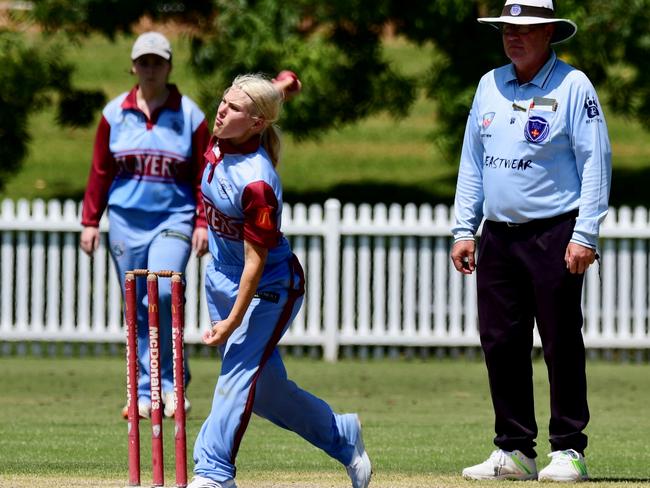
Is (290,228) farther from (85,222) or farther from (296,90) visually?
(296,90)

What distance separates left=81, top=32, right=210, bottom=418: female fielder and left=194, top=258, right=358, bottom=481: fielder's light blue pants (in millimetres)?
2799

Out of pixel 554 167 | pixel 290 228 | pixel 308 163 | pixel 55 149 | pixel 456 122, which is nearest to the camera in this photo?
pixel 554 167

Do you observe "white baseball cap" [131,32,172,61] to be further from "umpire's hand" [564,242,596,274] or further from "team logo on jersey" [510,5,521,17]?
"umpire's hand" [564,242,596,274]

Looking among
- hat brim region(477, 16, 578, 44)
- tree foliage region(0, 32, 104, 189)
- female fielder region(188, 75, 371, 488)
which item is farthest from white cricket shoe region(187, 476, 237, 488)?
tree foliage region(0, 32, 104, 189)

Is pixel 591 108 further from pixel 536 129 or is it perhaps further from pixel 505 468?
pixel 505 468

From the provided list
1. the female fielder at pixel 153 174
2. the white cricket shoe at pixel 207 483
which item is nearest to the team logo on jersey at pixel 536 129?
the white cricket shoe at pixel 207 483

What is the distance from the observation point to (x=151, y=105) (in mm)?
8789

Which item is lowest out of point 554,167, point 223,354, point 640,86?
point 223,354

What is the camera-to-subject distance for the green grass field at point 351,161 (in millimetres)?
18723

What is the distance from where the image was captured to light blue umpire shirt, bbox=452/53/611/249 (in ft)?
20.9

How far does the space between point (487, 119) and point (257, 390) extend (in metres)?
1.65

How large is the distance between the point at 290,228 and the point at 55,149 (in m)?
11.1

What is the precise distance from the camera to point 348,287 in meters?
13.1

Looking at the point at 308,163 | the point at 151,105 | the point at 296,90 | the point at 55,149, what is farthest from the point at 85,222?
the point at 55,149
